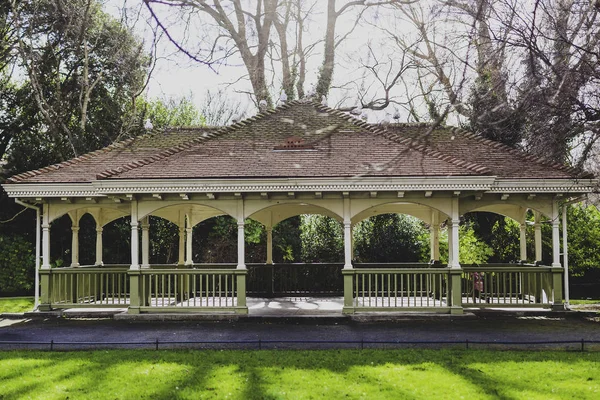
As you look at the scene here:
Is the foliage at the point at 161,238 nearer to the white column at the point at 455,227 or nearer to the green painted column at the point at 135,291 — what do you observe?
the green painted column at the point at 135,291

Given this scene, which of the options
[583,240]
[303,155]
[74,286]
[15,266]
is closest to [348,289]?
[303,155]

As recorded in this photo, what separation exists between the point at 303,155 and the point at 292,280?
4.75m

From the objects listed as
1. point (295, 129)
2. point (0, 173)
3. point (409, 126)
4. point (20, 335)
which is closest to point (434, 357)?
point (20, 335)

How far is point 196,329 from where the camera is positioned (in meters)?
12.8

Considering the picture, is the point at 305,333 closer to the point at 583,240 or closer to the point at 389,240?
the point at 389,240

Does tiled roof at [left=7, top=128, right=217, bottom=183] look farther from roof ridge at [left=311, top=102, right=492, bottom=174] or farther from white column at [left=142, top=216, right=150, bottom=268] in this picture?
roof ridge at [left=311, top=102, right=492, bottom=174]

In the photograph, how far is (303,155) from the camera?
1536cm

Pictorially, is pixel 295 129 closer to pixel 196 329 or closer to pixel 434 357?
pixel 196 329

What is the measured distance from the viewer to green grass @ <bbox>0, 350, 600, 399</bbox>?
7.59 metres

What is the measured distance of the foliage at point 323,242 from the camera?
77.6 feet

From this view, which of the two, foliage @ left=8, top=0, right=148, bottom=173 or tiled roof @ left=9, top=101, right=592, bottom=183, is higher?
foliage @ left=8, top=0, right=148, bottom=173

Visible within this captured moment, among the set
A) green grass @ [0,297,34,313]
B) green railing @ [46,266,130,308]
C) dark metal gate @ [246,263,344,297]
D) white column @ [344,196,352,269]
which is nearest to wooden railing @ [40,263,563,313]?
green railing @ [46,266,130,308]

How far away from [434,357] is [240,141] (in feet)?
28.0

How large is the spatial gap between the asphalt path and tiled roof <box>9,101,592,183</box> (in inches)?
125
